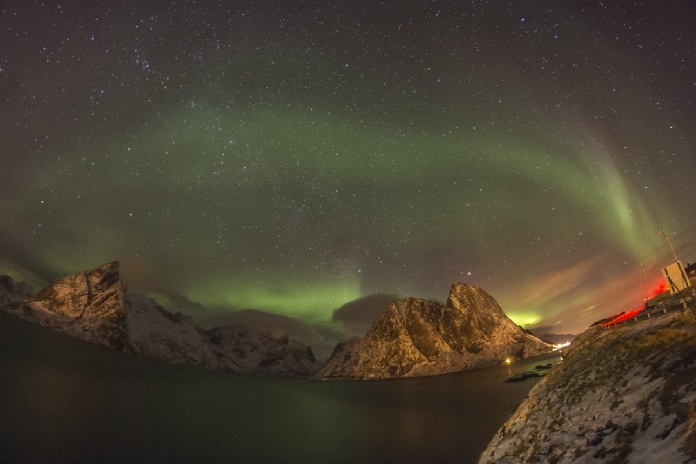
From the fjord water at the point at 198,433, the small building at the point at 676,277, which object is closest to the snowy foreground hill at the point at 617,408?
the fjord water at the point at 198,433

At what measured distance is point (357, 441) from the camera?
142 feet

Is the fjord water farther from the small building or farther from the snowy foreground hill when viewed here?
the small building

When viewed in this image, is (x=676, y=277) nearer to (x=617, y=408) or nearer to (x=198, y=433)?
(x=617, y=408)

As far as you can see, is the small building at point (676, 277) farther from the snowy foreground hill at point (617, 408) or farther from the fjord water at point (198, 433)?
the fjord water at point (198, 433)

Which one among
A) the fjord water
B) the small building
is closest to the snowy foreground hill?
the fjord water

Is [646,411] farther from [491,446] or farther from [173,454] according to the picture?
[173,454]

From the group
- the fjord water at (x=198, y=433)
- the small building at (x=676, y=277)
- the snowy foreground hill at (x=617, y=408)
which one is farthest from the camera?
the fjord water at (x=198, y=433)

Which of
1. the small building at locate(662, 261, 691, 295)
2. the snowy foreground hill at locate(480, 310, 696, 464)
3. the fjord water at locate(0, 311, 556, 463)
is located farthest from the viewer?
the fjord water at locate(0, 311, 556, 463)

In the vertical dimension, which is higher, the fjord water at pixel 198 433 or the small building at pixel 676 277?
the small building at pixel 676 277

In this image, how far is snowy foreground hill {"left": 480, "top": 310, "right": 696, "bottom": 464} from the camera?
9836 mm

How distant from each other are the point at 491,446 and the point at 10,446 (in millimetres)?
42929

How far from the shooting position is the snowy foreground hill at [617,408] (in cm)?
984

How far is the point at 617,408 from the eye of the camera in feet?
42.4

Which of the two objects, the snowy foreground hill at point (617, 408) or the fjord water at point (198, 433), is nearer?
the snowy foreground hill at point (617, 408)
